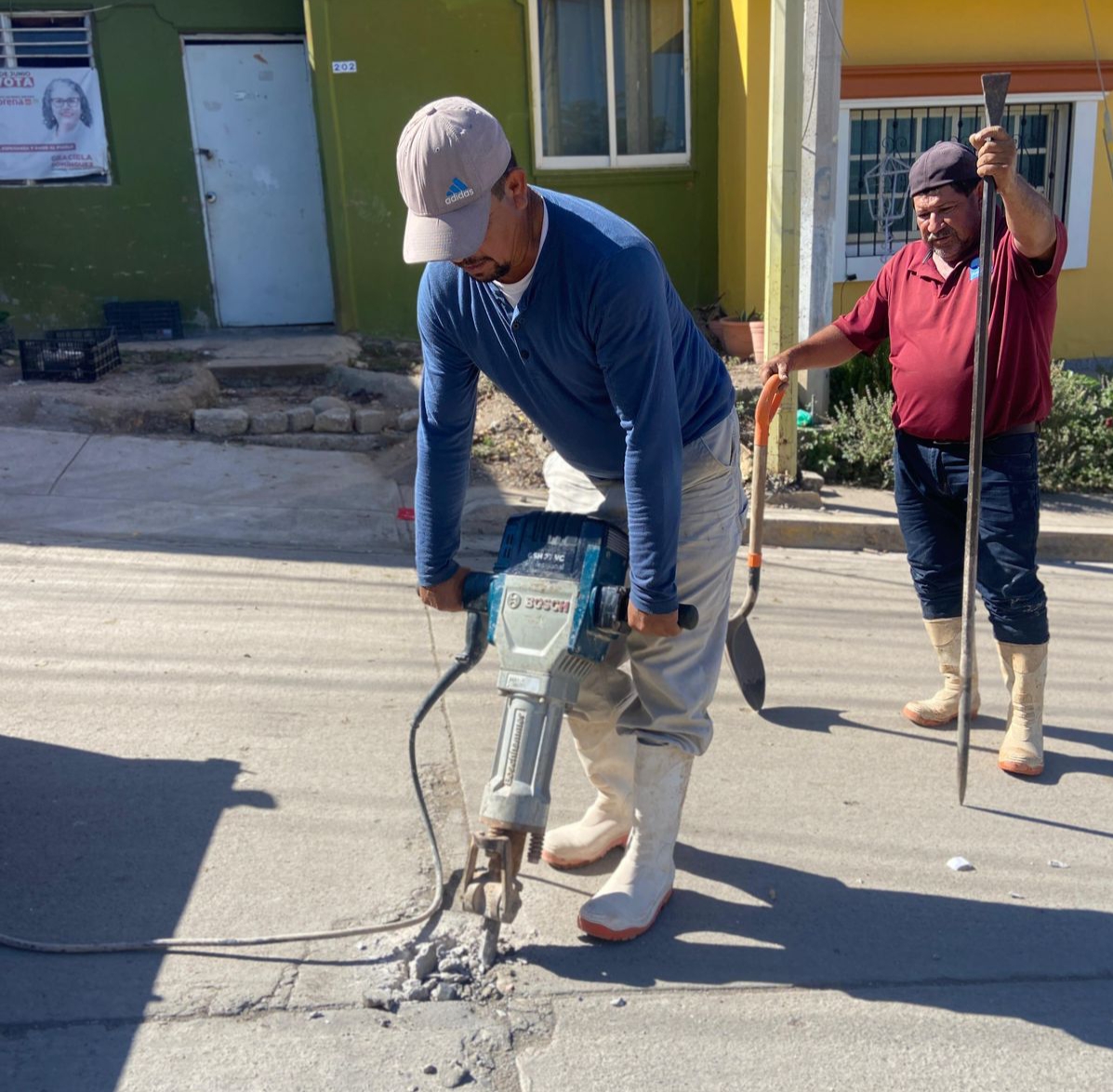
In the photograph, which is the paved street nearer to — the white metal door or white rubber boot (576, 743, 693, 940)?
white rubber boot (576, 743, 693, 940)

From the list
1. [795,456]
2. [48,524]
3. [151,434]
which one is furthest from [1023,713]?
[151,434]

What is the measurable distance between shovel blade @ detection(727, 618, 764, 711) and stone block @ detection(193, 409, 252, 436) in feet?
14.5

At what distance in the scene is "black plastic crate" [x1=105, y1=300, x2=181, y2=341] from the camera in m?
10.3

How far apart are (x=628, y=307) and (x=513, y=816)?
1130mm

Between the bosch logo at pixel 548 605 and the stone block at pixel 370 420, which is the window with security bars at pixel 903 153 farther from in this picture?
the bosch logo at pixel 548 605

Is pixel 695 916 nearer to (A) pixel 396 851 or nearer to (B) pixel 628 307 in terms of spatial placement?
(A) pixel 396 851

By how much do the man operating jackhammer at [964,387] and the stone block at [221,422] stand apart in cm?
447

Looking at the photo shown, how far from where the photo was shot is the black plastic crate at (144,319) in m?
10.3

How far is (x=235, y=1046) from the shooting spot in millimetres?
2537

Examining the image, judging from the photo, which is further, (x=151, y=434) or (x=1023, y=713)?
(x=151, y=434)

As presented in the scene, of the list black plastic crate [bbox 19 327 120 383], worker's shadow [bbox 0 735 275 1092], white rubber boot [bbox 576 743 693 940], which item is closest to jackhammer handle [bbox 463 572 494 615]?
white rubber boot [bbox 576 743 693 940]

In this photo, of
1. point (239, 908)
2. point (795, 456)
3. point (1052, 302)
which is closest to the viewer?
point (239, 908)

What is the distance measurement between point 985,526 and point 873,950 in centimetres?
151

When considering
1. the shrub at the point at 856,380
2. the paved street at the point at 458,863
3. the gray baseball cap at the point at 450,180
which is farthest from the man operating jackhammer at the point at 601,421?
the shrub at the point at 856,380
